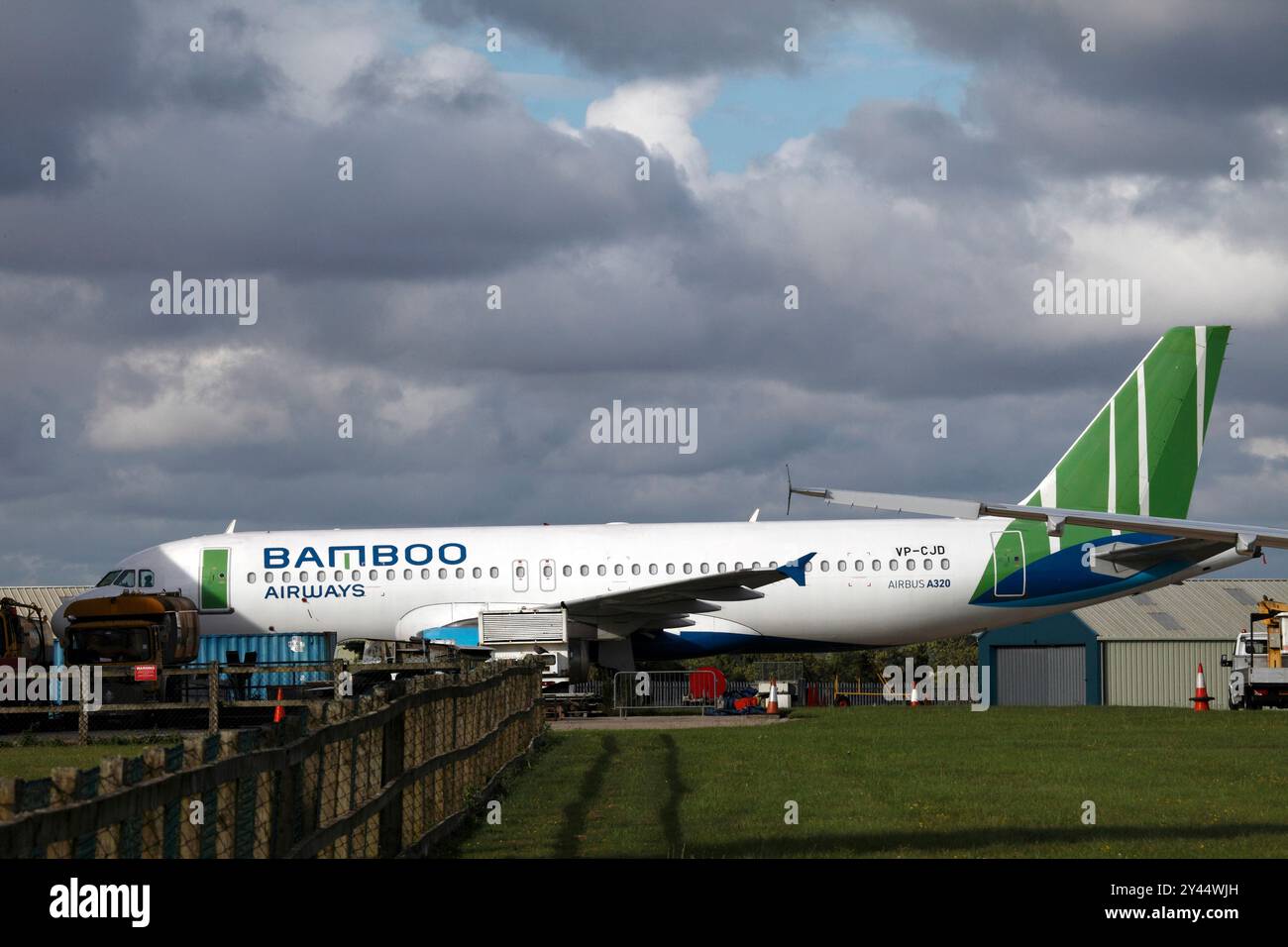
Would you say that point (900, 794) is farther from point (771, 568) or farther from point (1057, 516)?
point (771, 568)

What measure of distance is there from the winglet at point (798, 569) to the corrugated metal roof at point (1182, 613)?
106 feet

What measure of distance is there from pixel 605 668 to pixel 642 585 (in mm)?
2989

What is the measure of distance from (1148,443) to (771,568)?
9062 mm

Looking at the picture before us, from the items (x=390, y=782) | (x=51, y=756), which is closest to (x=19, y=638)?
(x=51, y=756)

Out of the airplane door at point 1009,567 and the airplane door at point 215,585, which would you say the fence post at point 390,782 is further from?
the airplane door at point 215,585

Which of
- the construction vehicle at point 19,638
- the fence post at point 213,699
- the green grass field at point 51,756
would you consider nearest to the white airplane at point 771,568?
the construction vehicle at point 19,638

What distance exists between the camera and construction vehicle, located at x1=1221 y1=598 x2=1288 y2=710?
4066 cm

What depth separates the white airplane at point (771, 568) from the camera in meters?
35.8

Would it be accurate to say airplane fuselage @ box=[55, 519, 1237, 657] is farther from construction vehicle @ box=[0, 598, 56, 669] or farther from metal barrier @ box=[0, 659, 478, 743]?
metal barrier @ box=[0, 659, 478, 743]

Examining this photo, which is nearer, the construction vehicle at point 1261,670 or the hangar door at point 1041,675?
the construction vehicle at point 1261,670

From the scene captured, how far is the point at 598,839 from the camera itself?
43.0ft

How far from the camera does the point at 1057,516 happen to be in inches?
405

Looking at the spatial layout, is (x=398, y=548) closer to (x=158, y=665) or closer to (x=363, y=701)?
(x=158, y=665)

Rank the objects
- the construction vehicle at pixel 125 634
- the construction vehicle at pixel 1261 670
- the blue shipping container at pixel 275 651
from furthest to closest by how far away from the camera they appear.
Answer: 1. the construction vehicle at pixel 1261 670
2. the construction vehicle at pixel 125 634
3. the blue shipping container at pixel 275 651
